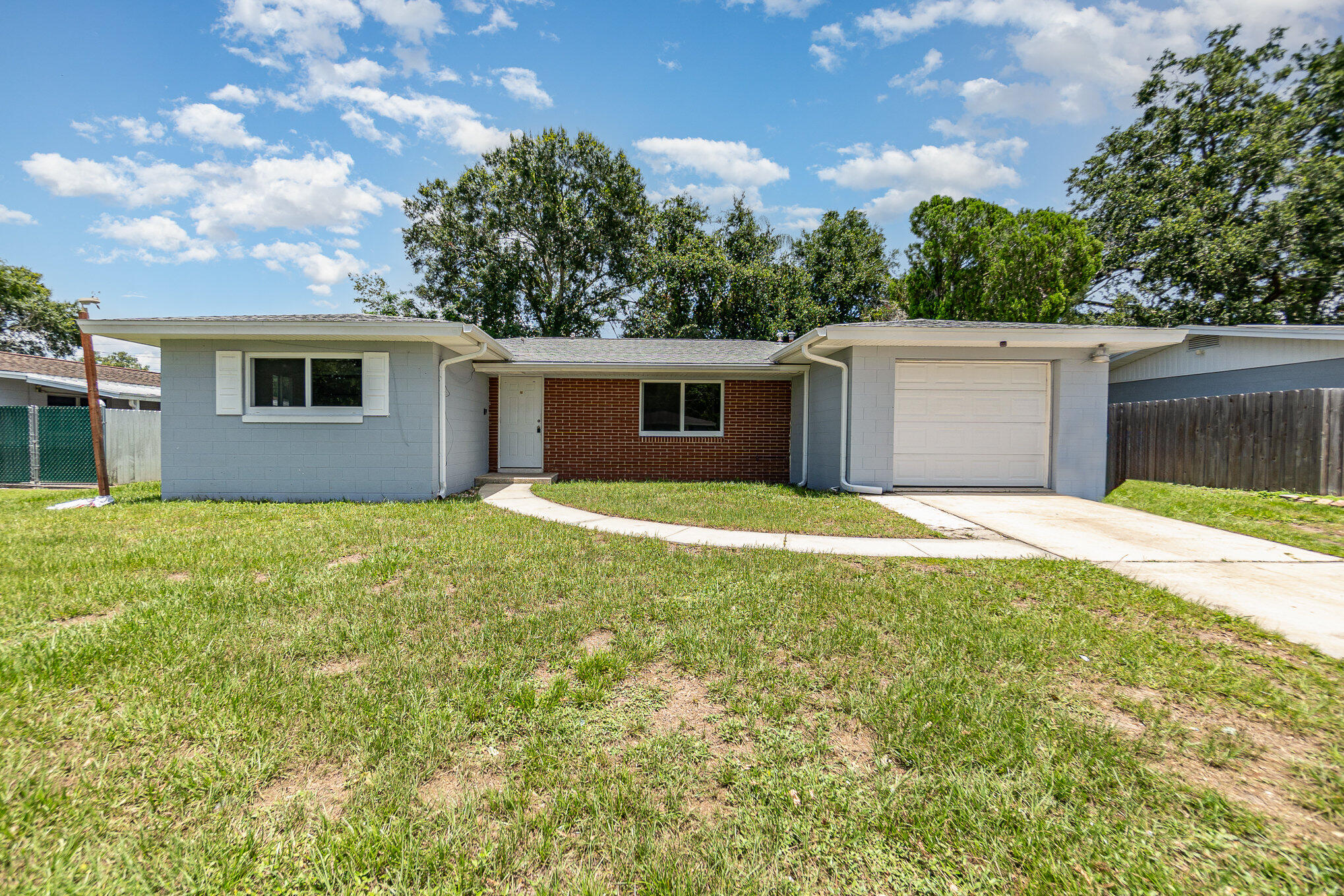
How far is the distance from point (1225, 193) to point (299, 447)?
89.0ft

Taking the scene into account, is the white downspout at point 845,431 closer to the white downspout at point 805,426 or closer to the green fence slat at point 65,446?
the white downspout at point 805,426

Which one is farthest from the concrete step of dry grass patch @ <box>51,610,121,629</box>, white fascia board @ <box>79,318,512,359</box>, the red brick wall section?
dry grass patch @ <box>51,610,121,629</box>

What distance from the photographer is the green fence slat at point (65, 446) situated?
1125cm

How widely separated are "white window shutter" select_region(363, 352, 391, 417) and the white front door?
3578 millimetres

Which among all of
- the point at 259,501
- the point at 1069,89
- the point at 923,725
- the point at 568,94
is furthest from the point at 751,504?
the point at 1069,89

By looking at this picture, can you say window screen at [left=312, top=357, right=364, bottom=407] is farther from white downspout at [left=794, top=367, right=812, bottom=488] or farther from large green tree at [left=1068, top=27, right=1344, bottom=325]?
large green tree at [left=1068, top=27, right=1344, bottom=325]

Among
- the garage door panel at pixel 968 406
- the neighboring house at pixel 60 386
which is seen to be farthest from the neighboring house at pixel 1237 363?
the neighboring house at pixel 60 386

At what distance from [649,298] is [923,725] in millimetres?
23534

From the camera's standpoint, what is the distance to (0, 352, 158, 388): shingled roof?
14.5 meters

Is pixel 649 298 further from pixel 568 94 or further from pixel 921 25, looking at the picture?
pixel 921 25

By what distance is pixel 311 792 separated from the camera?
6.56 ft

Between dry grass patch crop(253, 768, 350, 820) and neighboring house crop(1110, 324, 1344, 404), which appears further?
neighboring house crop(1110, 324, 1344, 404)

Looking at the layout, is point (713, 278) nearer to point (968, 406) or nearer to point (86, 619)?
point (968, 406)

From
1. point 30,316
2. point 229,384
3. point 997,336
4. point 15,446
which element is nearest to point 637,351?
point 997,336
